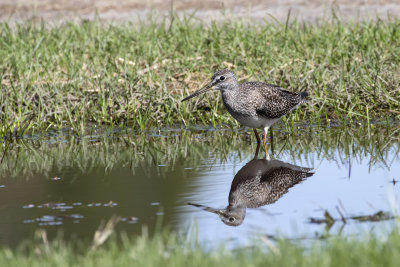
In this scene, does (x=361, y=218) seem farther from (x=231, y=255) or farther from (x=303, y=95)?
(x=303, y=95)

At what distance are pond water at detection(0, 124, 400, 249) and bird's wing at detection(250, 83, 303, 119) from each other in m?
0.35

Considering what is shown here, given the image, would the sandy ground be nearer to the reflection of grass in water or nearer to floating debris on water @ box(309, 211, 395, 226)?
the reflection of grass in water

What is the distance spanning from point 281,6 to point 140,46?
5.01m

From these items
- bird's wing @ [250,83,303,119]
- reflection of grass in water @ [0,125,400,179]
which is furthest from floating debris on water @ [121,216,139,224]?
bird's wing @ [250,83,303,119]

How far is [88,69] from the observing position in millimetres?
11508

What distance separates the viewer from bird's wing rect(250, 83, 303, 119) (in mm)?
9109

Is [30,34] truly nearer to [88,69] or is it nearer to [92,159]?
[88,69]

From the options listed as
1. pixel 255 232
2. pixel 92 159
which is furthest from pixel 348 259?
pixel 92 159

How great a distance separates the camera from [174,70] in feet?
38.7

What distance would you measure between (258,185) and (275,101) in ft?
7.03

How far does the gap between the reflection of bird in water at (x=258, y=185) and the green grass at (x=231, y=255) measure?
1.06 metres

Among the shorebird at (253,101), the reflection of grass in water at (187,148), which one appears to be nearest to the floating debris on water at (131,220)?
the reflection of grass in water at (187,148)

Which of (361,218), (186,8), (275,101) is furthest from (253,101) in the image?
(186,8)

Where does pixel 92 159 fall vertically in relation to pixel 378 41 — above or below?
below
